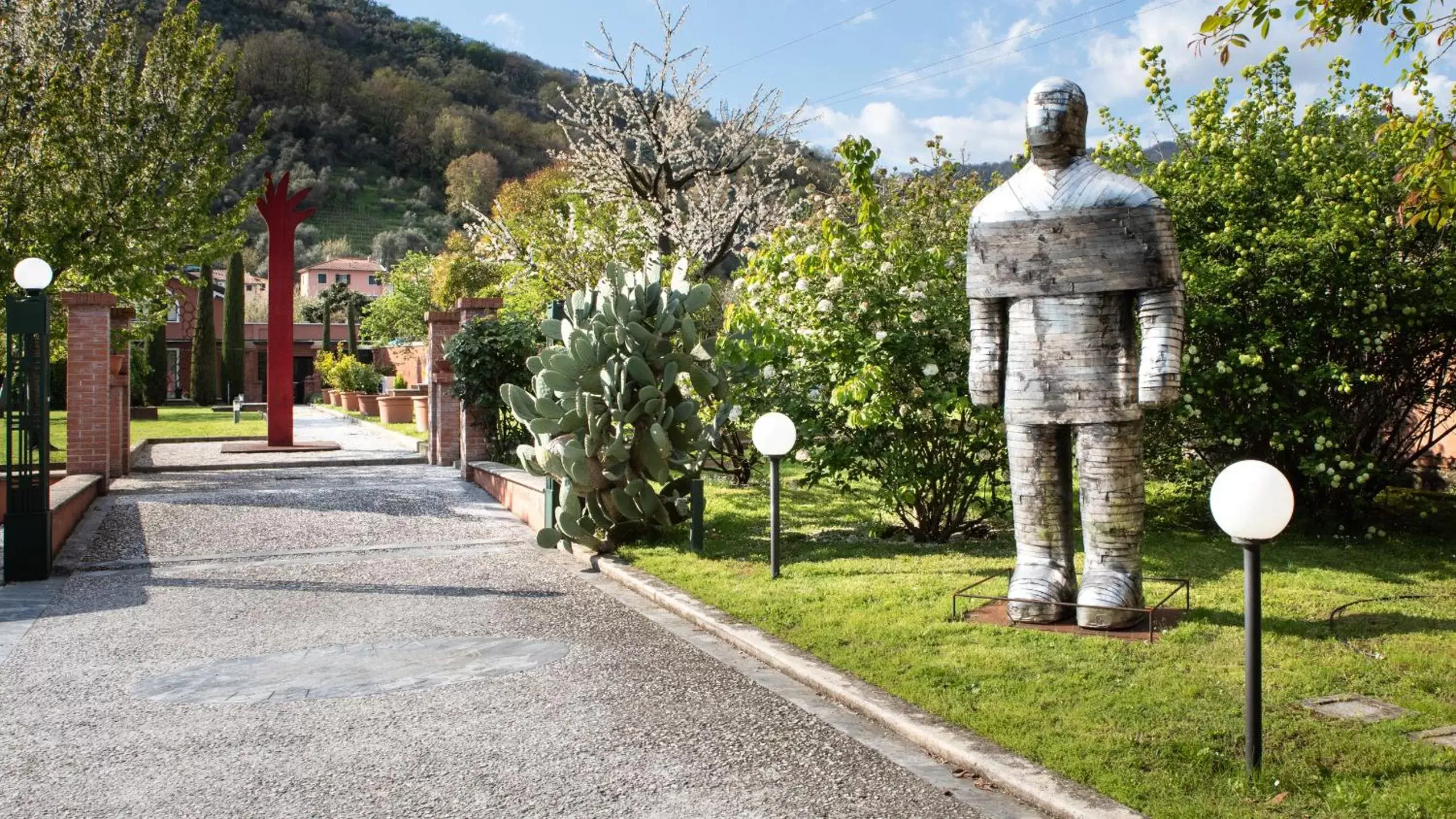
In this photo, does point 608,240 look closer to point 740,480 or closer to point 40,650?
point 740,480

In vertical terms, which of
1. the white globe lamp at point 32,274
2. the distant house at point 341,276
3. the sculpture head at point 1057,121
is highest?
the distant house at point 341,276

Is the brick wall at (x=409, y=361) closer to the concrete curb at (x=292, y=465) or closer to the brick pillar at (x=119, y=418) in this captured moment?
the concrete curb at (x=292, y=465)

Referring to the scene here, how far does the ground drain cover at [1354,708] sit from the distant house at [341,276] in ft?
242

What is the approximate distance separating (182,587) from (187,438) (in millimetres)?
13771

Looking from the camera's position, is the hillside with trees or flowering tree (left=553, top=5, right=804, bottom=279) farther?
the hillside with trees

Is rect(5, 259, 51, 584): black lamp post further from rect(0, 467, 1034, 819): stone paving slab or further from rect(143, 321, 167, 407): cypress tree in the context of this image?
rect(143, 321, 167, 407): cypress tree

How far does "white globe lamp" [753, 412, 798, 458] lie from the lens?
6.99 m

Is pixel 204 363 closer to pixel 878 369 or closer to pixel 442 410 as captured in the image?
pixel 442 410

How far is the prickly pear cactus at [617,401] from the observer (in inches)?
305

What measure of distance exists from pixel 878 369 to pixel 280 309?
13006mm

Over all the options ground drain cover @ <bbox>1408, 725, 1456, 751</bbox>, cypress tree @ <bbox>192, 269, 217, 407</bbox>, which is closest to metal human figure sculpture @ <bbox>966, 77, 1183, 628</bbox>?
ground drain cover @ <bbox>1408, 725, 1456, 751</bbox>

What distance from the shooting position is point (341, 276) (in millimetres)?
75062

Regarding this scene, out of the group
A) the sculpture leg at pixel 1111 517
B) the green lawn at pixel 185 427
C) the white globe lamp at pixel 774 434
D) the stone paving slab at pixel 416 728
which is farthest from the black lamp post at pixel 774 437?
the green lawn at pixel 185 427

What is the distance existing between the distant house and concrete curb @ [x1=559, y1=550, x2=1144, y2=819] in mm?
71400
